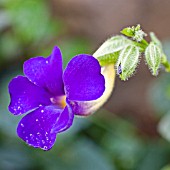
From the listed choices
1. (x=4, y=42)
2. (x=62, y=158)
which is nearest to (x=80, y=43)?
(x=4, y=42)

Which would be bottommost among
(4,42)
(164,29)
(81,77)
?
(4,42)

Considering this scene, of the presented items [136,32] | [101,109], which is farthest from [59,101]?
[101,109]

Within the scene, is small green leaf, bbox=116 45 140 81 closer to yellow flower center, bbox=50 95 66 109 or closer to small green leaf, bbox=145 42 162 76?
small green leaf, bbox=145 42 162 76

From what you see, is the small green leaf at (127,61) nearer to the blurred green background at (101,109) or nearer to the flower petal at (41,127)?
the flower petal at (41,127)

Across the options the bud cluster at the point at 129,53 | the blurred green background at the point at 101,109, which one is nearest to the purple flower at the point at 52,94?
the bud cluster at the point at 129,53

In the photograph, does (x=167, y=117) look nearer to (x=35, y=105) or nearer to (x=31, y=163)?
(x=31, y=163)
